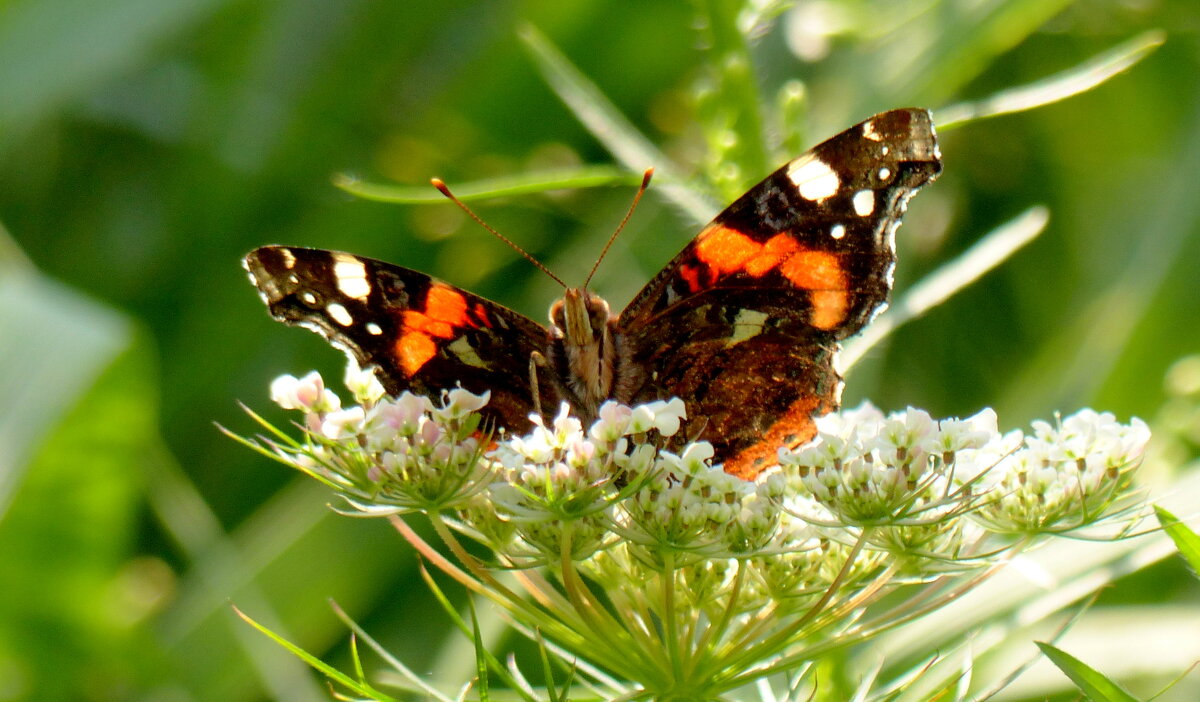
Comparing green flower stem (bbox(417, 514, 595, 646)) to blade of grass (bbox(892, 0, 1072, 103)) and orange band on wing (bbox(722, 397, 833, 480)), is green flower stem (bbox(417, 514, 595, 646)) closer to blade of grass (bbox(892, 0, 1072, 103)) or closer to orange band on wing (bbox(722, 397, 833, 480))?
orange band on wing (bbox(722, 397, 833, 480))

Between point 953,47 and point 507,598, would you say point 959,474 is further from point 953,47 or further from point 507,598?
point 953,47

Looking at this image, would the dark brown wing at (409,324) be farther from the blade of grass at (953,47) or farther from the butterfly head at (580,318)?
the blade of grass at (953,47)

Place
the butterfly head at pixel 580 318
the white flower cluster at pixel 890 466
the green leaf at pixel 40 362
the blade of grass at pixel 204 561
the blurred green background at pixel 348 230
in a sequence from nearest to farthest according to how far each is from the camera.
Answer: the white flower cluster at pixel 890 466
the butterfly head at pixel 580 318
the green leaf at pixel 40 362
the blurred green background at pixel 348 230
the blade of grass at pixel 204 561

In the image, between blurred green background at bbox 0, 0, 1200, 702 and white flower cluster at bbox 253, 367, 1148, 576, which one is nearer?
white flower cluster at bbox 253, 367, 1148, 576

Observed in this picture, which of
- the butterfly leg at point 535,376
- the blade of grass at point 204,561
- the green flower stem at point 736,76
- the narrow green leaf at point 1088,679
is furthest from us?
the blade of grass at point 204,561

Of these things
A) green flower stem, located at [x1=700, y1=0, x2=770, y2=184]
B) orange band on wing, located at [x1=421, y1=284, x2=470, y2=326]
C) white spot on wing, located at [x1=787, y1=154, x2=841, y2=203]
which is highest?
green flower stem, located at [x1=700, y1=0, x2=770, y2=184]

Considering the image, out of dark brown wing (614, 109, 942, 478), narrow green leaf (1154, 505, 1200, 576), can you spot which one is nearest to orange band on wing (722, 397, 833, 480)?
dark brown wing (614, 109, 942, 478)

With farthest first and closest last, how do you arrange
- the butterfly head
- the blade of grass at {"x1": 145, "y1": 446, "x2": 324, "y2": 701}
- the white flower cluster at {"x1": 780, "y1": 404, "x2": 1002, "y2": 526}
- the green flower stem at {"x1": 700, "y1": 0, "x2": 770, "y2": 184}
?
the blade of grass at {"x1": 145, "y1": 446, "x2": 324, "y2": 701}, the green flower stem at {"x1": 700, "y1": 0, "x2": 770, "y2": 184}, the butterfly head, the white flower cluster at {"x1": 780, "y1": 404, "x2": 1002, "y2": 526}

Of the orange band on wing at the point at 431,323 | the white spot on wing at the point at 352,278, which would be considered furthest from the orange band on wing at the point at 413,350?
the white spot on wing at the point at 352,278

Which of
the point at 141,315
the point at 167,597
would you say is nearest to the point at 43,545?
the point at 167,597
